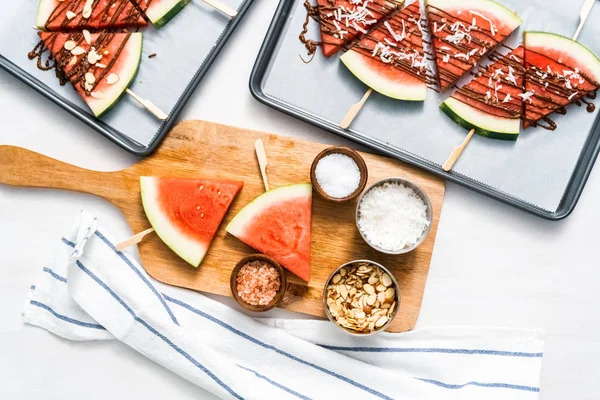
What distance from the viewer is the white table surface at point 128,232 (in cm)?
298

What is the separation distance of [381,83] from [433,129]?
1.14ft

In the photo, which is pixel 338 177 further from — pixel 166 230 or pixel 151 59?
pixel 151 59

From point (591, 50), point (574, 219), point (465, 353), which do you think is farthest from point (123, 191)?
point (591, 50)

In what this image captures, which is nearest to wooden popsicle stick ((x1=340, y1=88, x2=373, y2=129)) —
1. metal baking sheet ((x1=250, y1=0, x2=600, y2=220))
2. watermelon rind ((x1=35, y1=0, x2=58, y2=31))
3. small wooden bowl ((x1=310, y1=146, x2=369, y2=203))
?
metal baking sheet ((x1=250, y1=0, x2=600, y2=220))

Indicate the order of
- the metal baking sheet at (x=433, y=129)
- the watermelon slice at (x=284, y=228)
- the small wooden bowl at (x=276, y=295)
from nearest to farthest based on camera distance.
A: the small wooden bowl at (x=276, y=295) < the watermelon slice at (x=284, y=228) < the metal baking sheet at (x=433, y=129)

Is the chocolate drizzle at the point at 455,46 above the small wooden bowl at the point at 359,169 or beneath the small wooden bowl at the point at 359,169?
above

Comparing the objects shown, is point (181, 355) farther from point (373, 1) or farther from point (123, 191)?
point (373, 1)

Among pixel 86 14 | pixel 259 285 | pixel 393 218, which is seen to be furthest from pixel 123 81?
pixel 393 218

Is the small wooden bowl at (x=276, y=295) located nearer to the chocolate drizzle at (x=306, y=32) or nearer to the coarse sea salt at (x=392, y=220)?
the coarse sea salt at (x=392, y=220)

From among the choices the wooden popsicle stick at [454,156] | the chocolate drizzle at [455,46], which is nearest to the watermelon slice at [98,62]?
the chocolate drizzle at [455,46]

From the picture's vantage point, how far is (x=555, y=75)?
2934mm

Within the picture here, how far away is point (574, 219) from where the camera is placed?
9.80 ft

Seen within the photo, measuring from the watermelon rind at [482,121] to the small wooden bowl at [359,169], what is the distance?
537 mm

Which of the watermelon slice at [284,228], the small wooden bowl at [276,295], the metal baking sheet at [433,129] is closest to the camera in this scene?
the small wooden bowl at [276,295]
